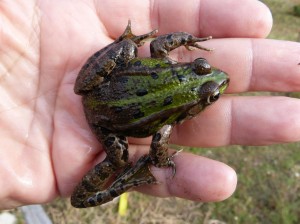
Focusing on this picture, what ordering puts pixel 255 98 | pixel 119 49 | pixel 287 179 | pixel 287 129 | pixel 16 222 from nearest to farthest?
pixel 287 129 → pixel 255 98 → pixel 119 49 → pixel 16 222 → pixel 287 179

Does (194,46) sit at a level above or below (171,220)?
above

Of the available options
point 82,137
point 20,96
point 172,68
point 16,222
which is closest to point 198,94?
point 172,68

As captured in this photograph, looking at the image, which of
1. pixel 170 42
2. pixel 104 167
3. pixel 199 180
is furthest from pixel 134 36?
pixel 199 180

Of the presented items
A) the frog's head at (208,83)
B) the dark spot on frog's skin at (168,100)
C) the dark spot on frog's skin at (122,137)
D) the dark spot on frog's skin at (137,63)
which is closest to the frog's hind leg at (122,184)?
the dark spot on frog's skin at (122,137)

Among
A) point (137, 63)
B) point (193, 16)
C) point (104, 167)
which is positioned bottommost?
point (104, 167)

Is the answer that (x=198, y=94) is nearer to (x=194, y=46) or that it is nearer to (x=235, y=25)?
(x=194, y=46)

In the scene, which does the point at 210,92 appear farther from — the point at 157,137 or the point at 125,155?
the point at 125,155
